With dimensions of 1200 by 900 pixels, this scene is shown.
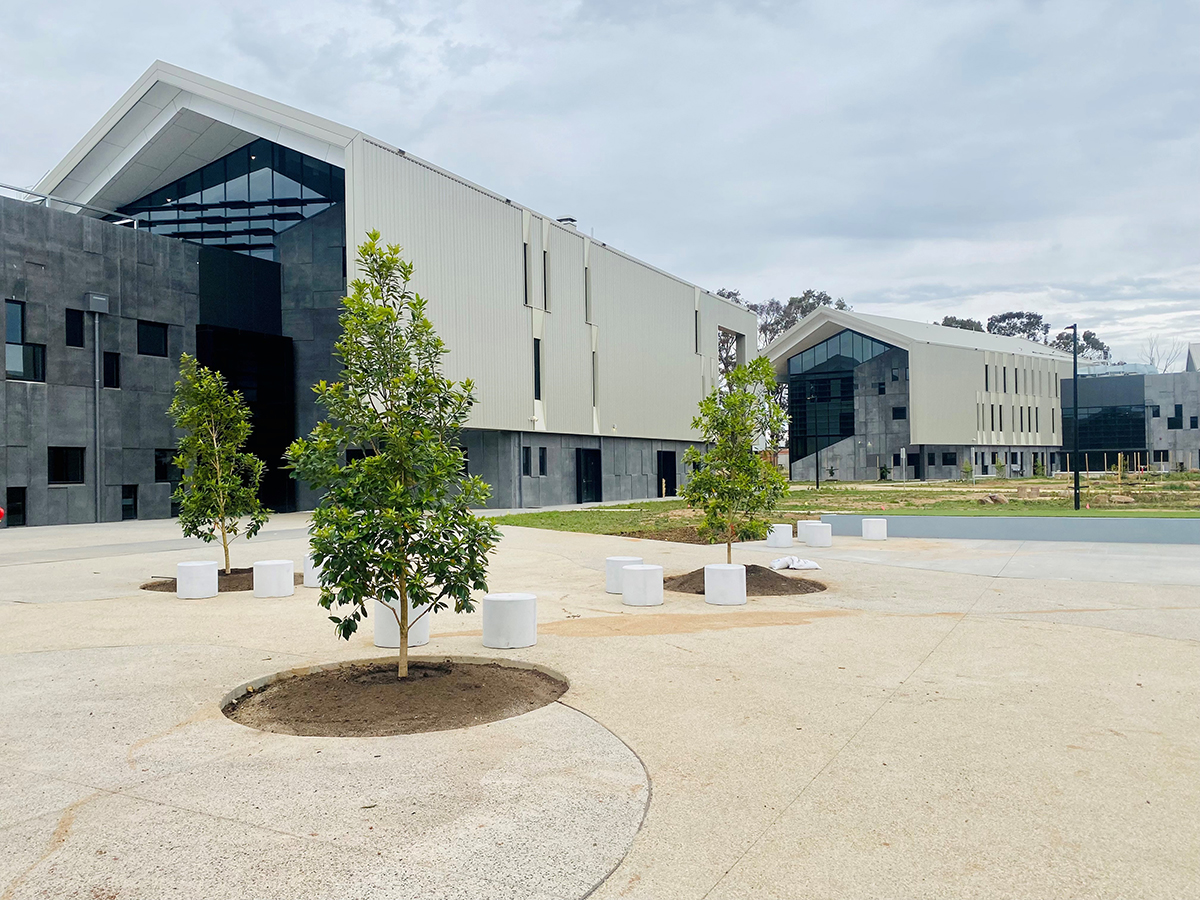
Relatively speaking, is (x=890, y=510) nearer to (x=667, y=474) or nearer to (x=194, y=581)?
(x=667, y=474)

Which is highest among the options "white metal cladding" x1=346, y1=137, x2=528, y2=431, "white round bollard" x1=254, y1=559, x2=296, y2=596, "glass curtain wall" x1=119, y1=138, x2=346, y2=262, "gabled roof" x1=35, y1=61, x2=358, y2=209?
"gabled roof" x1=35, y1=61, x2=358, y2=209

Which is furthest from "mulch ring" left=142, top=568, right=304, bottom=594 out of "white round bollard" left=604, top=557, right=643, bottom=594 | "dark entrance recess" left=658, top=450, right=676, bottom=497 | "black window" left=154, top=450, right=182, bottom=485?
"dark entrance recess" left=658, top=450, right=676, bottom=497

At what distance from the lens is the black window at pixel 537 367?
138ft

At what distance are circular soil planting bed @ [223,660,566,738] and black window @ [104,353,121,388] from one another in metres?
29.1

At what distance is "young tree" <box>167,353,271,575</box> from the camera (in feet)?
51.4

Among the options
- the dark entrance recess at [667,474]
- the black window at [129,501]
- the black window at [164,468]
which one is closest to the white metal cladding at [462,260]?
the black window at [164,468]

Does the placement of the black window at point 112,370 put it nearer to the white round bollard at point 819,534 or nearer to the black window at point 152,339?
the black window at point 152,339

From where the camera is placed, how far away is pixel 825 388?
85.5 meters

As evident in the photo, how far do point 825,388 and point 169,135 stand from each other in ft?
206

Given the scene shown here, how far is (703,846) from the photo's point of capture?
4.66 m

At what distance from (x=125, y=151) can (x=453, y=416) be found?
37819 millimetres

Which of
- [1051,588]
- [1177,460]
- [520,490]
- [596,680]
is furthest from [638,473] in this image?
[1177,460]

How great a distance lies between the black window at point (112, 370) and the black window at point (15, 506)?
4.89 metres

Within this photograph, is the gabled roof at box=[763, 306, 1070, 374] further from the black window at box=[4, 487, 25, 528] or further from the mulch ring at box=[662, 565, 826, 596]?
the mulch ring at box=[662, 565, 826, 596]
